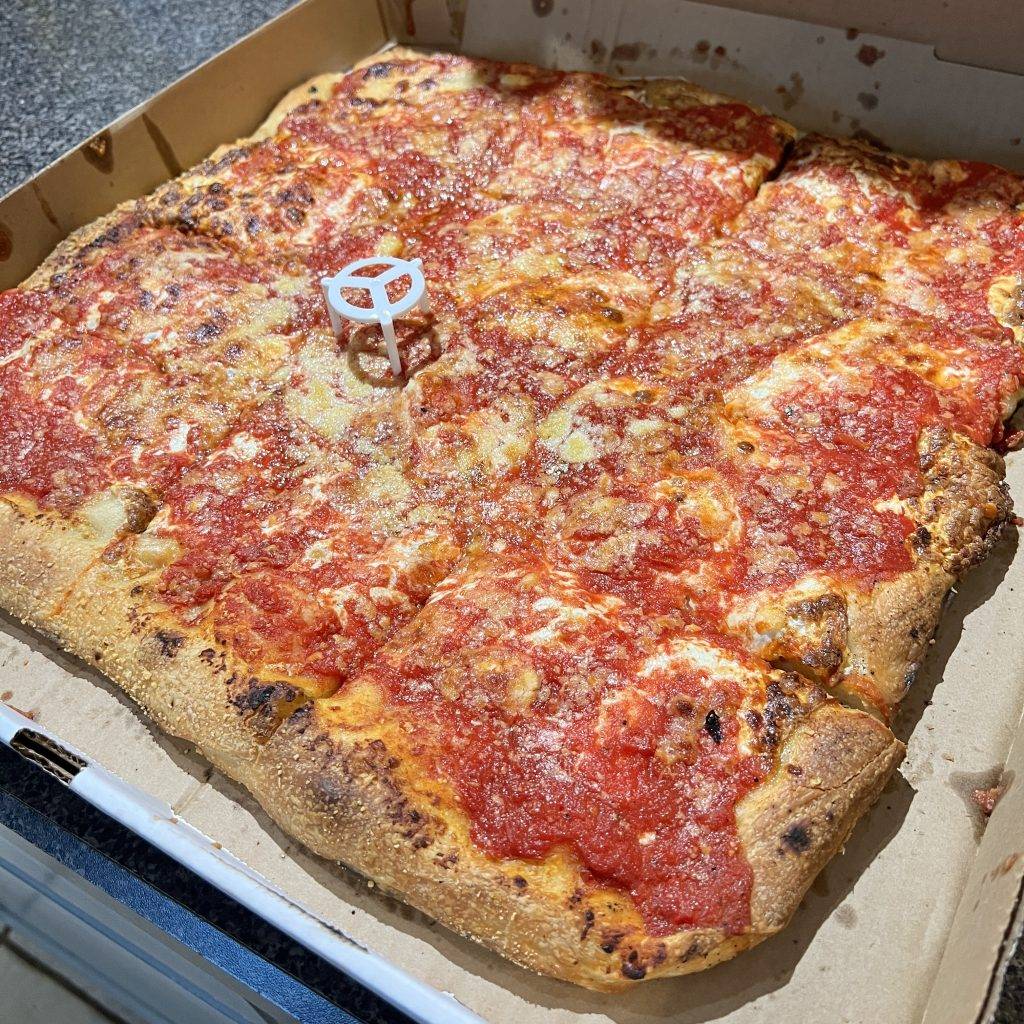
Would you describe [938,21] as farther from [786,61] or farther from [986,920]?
[986,920]

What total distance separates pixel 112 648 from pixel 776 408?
80.5 inches

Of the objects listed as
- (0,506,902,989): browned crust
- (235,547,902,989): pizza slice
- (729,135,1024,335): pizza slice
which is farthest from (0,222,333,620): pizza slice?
(729,135,1024,335): pizza slice

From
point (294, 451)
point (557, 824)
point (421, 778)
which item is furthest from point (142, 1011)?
point (294, 451)

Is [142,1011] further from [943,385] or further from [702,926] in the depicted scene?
[943,385]

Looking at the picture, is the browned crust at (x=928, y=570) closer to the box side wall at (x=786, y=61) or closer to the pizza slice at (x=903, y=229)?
the pizza slice at (x=903, y=229)

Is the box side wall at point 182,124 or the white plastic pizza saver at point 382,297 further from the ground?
the box side wall at point 182,124

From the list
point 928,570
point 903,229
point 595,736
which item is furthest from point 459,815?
point 903,229

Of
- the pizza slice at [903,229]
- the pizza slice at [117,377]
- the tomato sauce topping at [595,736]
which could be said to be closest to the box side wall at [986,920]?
the tomato sauce topping at [595,736]

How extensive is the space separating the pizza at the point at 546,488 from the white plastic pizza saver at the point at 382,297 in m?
0.15

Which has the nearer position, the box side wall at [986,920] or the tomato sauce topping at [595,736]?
the box side wall at [986,920]

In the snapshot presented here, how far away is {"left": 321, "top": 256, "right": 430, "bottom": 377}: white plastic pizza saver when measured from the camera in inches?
113

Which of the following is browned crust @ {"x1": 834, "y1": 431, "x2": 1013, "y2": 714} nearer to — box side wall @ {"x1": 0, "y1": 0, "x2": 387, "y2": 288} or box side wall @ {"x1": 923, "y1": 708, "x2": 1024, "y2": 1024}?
box side wall @ {"x1": 923, "y1": 708, "x2": 1024, "y2": 1024}

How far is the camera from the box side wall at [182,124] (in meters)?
3.57

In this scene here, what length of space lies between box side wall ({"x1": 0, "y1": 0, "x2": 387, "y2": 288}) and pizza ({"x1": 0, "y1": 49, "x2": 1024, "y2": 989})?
0.53 ft
